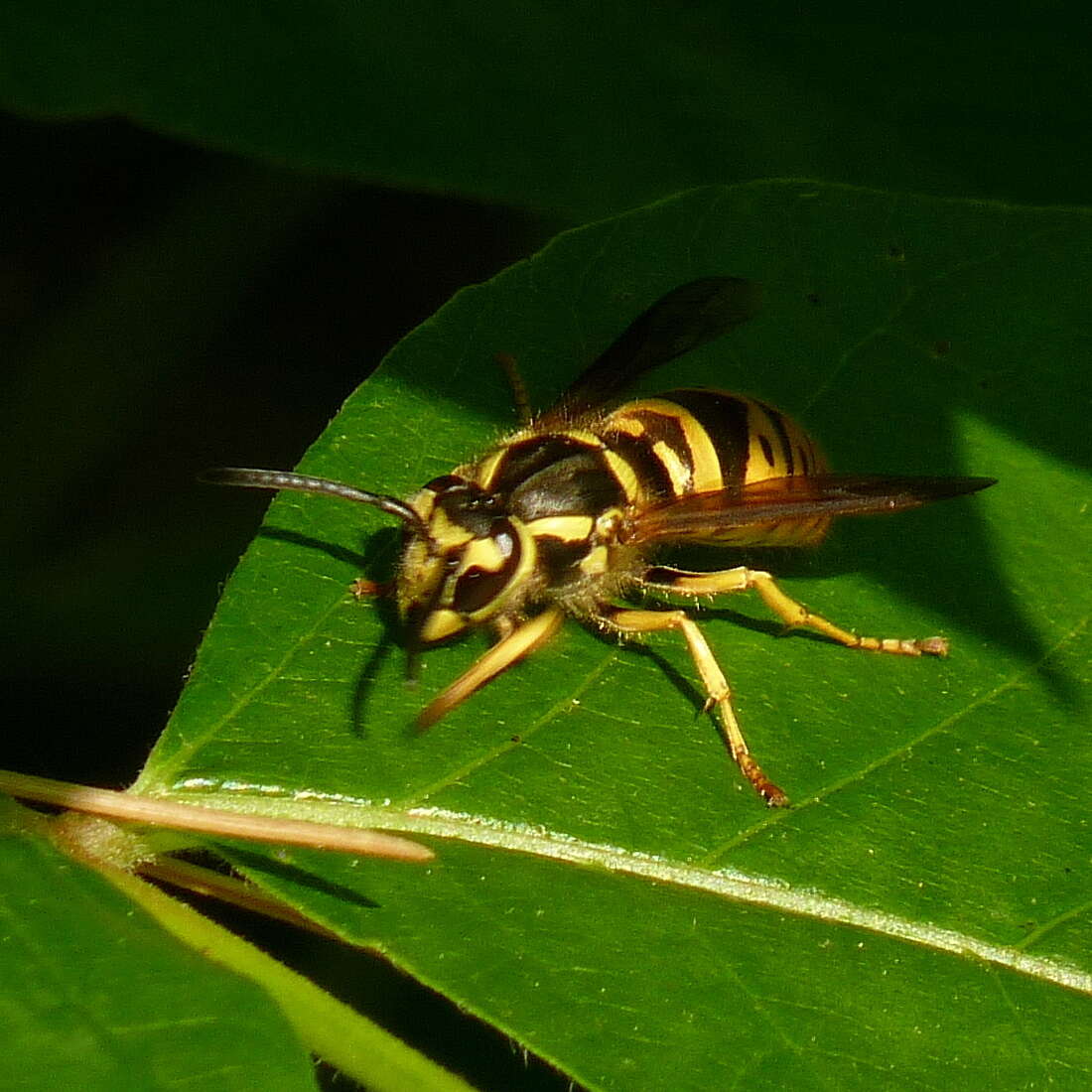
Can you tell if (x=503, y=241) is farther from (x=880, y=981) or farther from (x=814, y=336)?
(x=880, y=981)

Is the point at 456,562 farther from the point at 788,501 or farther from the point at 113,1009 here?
the point at 113,1009

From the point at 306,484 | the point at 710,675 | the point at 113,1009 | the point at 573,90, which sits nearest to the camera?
the point at 113,1009

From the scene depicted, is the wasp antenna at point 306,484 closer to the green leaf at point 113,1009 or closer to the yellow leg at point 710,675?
the yellow leg at point 710,675

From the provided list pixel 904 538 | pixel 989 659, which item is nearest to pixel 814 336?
pixel 904 538

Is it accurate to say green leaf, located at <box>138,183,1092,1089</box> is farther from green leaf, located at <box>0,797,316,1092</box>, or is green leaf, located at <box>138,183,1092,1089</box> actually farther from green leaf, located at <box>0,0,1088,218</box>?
green leaf, located at <box>0,0,1088,218</box>

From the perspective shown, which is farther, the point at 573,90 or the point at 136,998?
the point at 573,90

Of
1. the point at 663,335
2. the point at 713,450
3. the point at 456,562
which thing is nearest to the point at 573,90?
the point at 663,335
